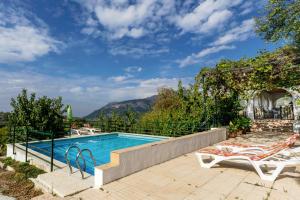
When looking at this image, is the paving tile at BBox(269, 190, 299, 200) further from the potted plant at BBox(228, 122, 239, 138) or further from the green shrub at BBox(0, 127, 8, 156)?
the green shrub at BBox(0, 127, 8, 156)

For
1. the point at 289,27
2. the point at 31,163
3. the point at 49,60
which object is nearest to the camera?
the point at 31,163

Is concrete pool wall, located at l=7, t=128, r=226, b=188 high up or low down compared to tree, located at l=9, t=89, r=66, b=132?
down

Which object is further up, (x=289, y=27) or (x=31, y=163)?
(x=289, y=27)

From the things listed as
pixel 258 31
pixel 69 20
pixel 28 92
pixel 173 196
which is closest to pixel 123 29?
pixel 69 20

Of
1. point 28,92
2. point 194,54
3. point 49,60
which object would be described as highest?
point 194,54

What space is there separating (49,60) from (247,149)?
18296mm

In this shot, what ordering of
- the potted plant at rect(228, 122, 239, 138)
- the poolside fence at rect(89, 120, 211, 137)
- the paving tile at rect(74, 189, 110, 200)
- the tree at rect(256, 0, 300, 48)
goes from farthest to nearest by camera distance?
the poolside fence at rect(89, 120, 211, 137)
the potted plant at rect(228, 122, 239, 138)
the tree at rect(256, 0, 300, 48)
the paving tile at rect(74, 189, 110, 200)

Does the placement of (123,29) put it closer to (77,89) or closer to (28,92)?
(28,92)

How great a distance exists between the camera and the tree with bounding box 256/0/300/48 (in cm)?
727

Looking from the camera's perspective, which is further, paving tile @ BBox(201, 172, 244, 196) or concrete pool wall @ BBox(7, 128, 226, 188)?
concrete pool wall @ BBox(7, 128, 226, 188)

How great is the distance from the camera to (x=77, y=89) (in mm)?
32469

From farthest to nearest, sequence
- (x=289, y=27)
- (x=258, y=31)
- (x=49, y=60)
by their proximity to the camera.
Answer: 1. (x=49, y=60)
2. (x=258, y=31)
3. (x=289, y=27)

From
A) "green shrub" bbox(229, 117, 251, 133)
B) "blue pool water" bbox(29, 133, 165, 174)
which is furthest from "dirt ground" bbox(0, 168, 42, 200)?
"green shrub" bbox(229, 117, 251, 133)

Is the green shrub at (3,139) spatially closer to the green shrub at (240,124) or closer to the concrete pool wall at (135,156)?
the concrete pool wall at (135,156)
